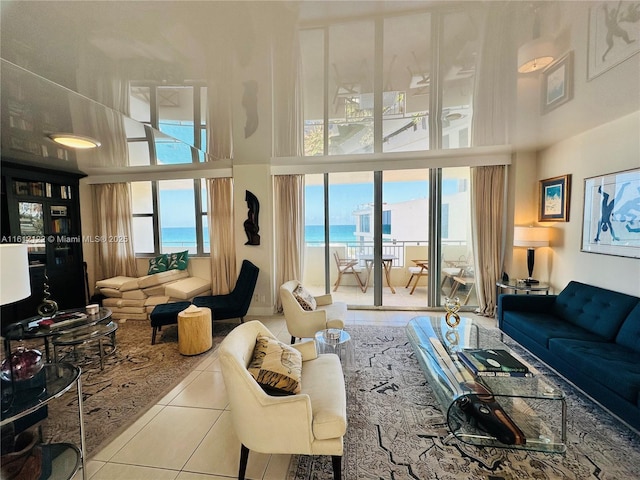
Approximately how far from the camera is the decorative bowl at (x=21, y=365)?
145cm

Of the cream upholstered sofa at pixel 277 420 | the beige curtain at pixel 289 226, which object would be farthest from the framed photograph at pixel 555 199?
the cream upholstered sofa at pixel 277 420

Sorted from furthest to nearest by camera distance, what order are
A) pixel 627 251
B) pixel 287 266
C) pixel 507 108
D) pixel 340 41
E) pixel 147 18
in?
pixel 287 266, pixel 627 251, pixel 507 108, pixel 340 41, pixel 147 18

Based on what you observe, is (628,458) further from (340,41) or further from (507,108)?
(340,41)

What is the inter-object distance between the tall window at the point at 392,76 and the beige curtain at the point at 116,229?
168 inches

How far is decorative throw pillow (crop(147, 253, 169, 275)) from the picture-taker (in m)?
4.92

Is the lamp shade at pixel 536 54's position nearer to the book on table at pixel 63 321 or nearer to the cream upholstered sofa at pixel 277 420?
the cream upholstered sofa at pixel 277 420

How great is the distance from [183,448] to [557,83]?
12.6 feet

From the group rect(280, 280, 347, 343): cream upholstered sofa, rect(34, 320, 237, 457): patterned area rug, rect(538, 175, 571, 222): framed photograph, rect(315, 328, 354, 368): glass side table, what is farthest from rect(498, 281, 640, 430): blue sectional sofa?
rect(34, 320, 237, 457): patterned area rug

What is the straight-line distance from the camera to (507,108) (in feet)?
8.21

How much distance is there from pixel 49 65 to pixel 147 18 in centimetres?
86

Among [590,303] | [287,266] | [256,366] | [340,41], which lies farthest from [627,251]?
[287,266]

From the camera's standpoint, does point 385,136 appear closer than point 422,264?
Yes

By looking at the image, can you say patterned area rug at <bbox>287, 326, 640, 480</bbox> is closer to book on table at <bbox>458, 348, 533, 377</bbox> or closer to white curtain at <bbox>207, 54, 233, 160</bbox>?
book on table at <bbox>458, 348, 533, 377</bbox>

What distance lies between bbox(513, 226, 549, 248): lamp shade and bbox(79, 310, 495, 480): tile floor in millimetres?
3889
